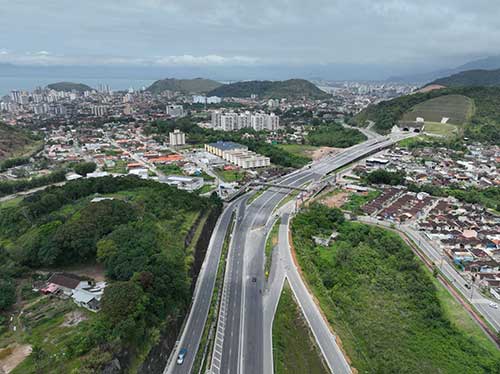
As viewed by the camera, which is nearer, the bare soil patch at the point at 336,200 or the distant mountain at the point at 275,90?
the bare soil patch at the point at 336,200

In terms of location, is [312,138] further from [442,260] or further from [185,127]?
[442,260]

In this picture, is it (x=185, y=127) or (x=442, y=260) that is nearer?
(x=442, y=260)

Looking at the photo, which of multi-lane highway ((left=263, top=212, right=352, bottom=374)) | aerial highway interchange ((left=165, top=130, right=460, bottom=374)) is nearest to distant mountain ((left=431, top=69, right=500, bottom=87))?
aerial highway interchange ((left=165, top=130, right=460, bottom=374))

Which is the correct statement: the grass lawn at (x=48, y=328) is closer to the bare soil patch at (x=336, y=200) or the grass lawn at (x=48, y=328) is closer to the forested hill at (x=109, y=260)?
the forested hill at (x=109, y=260)

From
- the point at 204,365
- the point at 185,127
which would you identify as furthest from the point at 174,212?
the point at 185,127

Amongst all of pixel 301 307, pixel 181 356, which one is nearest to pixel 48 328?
pixel 181 356

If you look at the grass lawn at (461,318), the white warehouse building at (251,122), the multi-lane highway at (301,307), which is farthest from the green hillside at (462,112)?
the multi-lane highway at (301,307)

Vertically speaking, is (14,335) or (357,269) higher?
(14,335)
